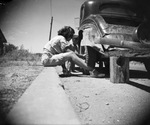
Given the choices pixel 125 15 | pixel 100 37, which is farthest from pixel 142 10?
pixel 100 37

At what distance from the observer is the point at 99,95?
1906 millimetres

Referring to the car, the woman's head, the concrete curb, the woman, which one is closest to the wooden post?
the car

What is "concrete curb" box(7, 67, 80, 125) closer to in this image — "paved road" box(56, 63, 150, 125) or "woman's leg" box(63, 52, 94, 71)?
"paved road" box(56, 63, 150, 125)

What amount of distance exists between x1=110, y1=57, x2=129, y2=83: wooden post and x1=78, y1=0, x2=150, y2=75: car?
4.0 inches

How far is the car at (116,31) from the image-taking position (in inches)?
103

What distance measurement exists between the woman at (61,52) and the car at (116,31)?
0.37 m

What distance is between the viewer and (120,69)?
8.06 feet

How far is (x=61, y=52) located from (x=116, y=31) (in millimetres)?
1725

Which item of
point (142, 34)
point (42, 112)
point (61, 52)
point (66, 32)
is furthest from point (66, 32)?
point (42, 112)

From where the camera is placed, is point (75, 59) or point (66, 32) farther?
point (66, 32)

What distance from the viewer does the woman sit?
3596mm

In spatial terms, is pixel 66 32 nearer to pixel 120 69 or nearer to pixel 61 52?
pixel 61 52

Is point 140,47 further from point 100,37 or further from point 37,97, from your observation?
point 37,97

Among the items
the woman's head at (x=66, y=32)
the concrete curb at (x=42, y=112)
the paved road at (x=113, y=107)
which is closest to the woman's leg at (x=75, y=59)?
the woman's head at (x=66, y=32)
